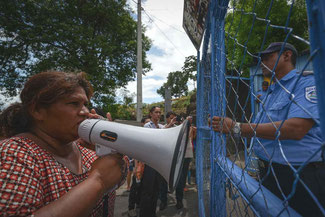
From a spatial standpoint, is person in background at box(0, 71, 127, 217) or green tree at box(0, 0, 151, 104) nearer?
person in background at box(0, 71, 127, 217)

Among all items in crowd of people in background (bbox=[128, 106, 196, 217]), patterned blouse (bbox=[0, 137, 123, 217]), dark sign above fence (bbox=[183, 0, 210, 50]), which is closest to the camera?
patterned blouse (bbox=[0, 137, 123, 217])

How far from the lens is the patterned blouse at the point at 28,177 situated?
0.68 meters

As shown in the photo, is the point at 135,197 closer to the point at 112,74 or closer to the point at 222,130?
the point at 222,130

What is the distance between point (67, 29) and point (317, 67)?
12857 mm

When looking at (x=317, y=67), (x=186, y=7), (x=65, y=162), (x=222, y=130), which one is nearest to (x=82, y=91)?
(x=65, y=162)

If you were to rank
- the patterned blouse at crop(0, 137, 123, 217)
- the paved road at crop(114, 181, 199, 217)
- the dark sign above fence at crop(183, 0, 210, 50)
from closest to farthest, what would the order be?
the patterned blouse at crop(0, 137, 123, 217)
the dark sign above fence at crop(183, 0, 210, 50)
the paved road at crop(114, 181, 199, 217)

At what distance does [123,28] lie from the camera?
1362cm

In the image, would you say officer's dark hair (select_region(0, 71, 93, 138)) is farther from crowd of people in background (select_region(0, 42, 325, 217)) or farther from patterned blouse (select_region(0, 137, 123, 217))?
patterned blouse (select_region(0, 137, 123, 217))

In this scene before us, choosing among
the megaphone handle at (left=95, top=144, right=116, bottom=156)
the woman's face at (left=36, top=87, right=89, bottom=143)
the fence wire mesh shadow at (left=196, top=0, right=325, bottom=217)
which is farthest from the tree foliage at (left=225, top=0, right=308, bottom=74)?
the woman's face at (left=36, top=87, right=89, bottom=143)

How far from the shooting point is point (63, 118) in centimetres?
102

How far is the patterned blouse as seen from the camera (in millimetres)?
676

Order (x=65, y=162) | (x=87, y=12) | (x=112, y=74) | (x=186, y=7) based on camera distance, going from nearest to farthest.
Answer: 1. (x=65, y=162)
2. (x=186, y=7)
3. (x=87, y=12)
4. (x=112, y=74)

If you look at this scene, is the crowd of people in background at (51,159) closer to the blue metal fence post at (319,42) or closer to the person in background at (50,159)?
the person in background at (50,159)

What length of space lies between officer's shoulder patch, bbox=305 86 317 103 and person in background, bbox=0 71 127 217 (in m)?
1.08
